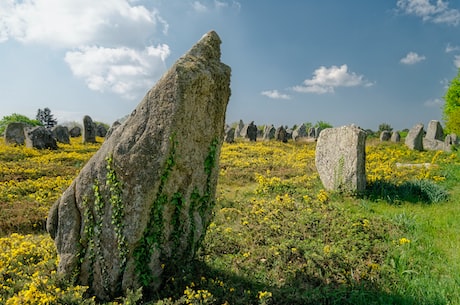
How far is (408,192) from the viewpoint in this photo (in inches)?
427

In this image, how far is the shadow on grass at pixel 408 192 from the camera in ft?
34.4

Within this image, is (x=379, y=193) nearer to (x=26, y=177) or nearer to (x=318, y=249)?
(x=318, y=249)

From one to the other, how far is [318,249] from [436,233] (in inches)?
114

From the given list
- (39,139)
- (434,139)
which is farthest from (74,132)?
(434,139)

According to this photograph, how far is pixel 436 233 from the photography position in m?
7.91

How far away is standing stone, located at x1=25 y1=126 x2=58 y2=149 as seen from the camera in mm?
25484

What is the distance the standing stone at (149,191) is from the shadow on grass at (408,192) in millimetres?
7265

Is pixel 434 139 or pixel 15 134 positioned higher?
pixel 434 139

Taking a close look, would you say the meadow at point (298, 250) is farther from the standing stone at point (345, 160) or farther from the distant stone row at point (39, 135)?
the distant stone row at point (39, 135)

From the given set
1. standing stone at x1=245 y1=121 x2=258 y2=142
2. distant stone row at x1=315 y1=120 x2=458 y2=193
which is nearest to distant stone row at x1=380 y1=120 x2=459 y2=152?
standing stone at x1=245 y1=121 x2=258 y2=142

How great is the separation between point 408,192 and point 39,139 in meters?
23.7

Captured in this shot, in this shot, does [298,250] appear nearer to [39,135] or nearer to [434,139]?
[39,135]

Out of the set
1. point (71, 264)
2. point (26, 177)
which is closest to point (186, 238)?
point (71, 264)

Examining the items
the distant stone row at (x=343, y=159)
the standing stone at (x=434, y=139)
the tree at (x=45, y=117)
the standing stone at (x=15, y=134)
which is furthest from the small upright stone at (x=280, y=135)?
the tree at (x=45, y=117)
